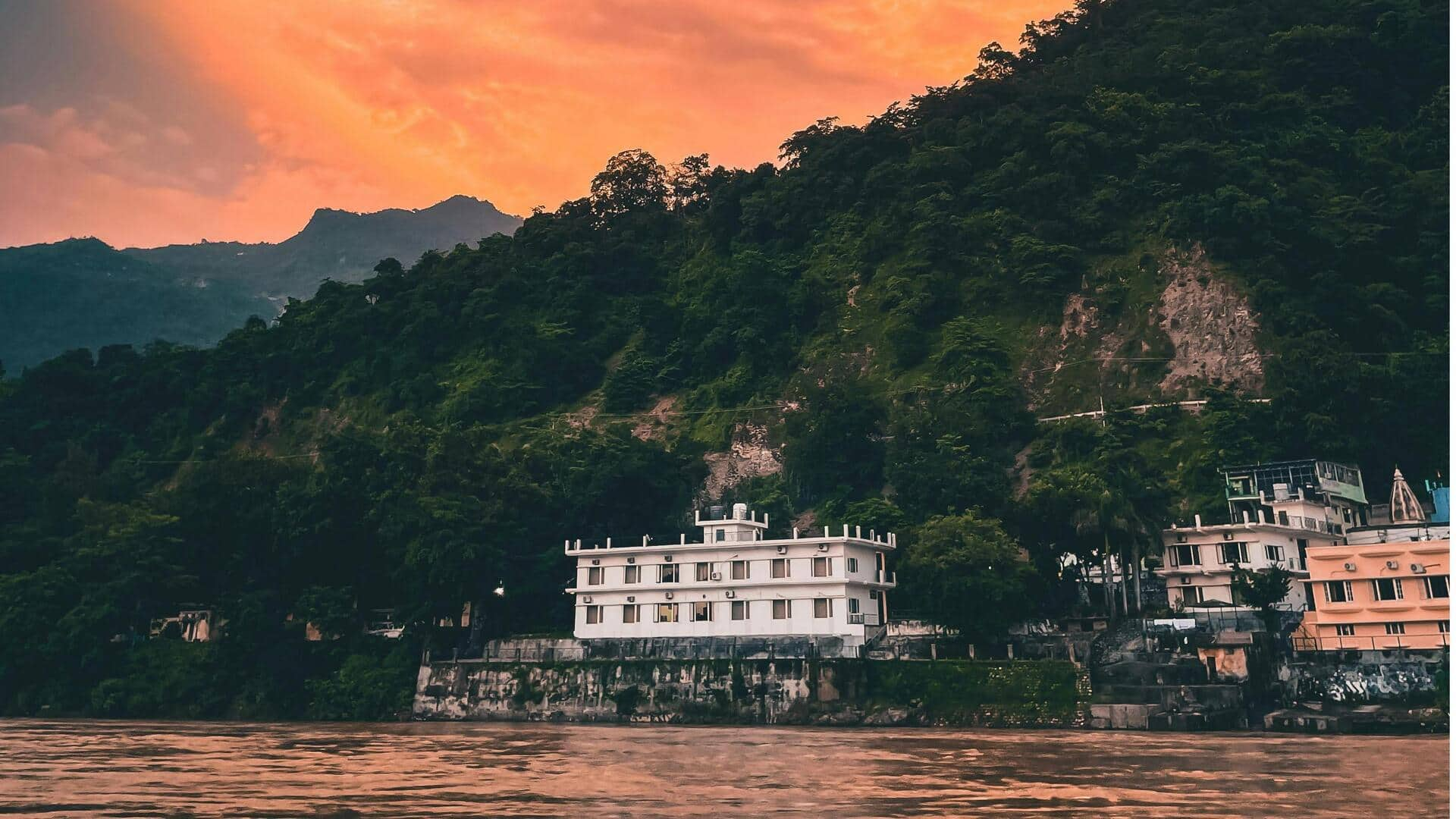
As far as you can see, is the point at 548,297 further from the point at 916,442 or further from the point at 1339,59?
the point at 1339,59

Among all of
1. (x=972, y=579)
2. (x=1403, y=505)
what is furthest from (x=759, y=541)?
(x=1403, y=505)

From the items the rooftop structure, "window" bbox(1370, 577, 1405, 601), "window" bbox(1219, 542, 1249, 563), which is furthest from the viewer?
the rooftop structure

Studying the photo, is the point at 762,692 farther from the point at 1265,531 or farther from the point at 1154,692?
the point at 1265,531

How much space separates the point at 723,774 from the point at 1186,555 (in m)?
44.3

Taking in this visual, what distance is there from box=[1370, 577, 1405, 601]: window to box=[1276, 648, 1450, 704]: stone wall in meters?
4.63

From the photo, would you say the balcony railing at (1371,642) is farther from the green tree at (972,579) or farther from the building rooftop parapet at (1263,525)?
the green tree at (972,579)

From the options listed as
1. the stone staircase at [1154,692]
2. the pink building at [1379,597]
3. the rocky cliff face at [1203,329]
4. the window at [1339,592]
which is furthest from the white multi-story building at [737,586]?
the rocky cliff face at [1203,329]

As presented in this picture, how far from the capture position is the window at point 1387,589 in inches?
2287

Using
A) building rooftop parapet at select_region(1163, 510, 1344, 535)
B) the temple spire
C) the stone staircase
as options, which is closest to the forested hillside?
building rooftop parapet at select_region(1163, 510, 1344, 535)

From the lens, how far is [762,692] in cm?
6056

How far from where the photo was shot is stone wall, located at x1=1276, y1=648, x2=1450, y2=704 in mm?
51938

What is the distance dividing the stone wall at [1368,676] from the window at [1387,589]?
4.63 meters

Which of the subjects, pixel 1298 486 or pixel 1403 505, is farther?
pixel 1298 486

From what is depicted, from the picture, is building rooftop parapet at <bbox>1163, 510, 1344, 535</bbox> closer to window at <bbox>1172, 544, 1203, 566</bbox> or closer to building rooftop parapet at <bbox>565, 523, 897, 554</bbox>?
window at <bbox>1172, 544, 1203, 566</bbox>
